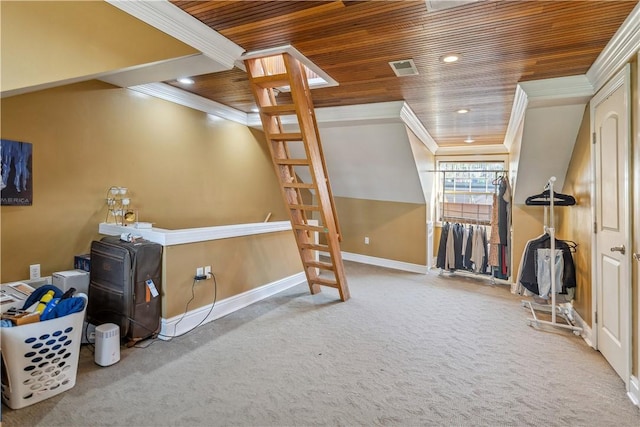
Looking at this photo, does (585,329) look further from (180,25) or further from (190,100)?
(190,100)

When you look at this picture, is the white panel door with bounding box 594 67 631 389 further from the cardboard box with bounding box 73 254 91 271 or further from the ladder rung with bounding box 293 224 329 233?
the cardboard box with bounding box 73 254 91 271

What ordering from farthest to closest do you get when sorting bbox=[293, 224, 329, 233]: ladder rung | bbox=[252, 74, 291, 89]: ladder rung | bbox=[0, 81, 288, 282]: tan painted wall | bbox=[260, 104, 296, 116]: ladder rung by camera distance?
bbox=[293, 224, 329, 233]: ladder rung < bbox=[260, 104, 296, 116]: ladder rung < bbox=[252, 74, 291, 89]: ladder rung < bbox=[0, 81, 288, 282]: tan painted wall

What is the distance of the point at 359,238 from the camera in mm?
6391

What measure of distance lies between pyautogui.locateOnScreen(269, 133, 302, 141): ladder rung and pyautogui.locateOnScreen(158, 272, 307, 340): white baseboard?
1.70m

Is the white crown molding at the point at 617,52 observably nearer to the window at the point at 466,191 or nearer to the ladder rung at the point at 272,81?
the ladder rung at the point at 272,81

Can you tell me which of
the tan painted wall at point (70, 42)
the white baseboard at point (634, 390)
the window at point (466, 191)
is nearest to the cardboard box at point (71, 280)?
the tan painted wall at point (70, 42)

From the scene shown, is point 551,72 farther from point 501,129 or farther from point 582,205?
point 501,129

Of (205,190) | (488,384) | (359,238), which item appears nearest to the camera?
(488,384)

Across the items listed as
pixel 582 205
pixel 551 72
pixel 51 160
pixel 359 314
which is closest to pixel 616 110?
pixel 551 72

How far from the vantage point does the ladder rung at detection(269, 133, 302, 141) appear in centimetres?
311

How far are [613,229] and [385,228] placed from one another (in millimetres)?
3783

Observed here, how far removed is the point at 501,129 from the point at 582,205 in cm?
198

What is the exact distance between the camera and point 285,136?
317cm

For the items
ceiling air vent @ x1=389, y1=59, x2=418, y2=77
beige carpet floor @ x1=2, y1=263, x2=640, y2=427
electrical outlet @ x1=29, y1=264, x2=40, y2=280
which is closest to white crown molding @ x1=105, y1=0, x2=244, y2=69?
ceiling air vent @ x1=389, y1=59, x2=418, y2=77
